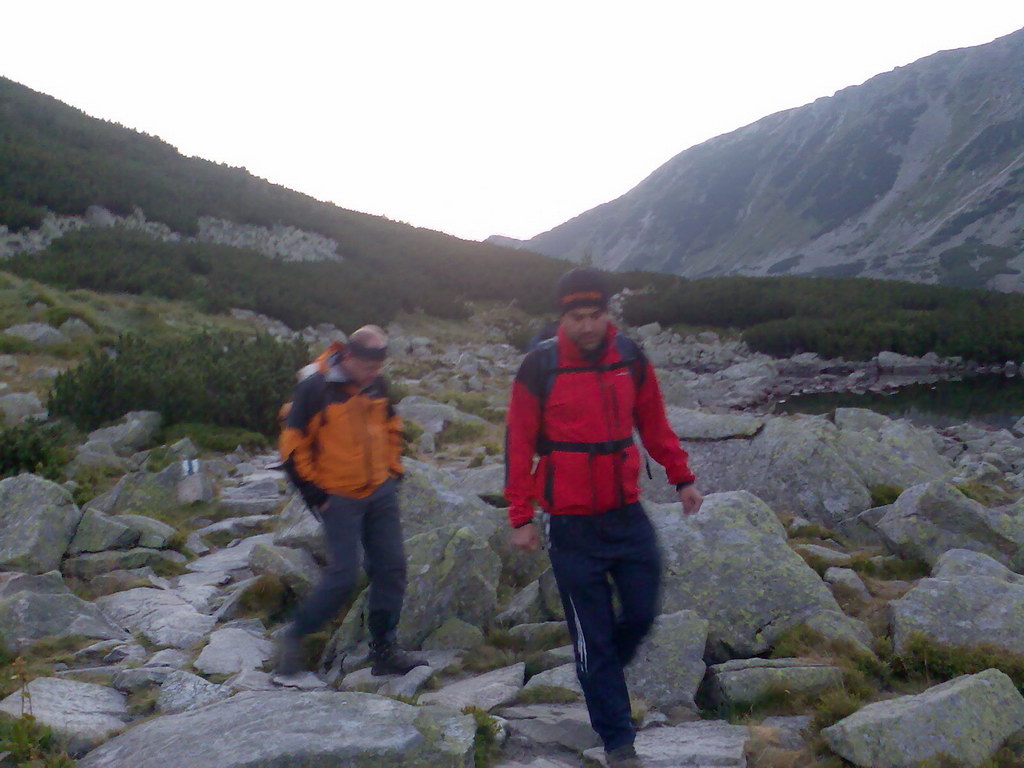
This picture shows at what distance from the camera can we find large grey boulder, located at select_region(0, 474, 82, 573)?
5.36m

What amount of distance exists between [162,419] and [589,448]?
786cm

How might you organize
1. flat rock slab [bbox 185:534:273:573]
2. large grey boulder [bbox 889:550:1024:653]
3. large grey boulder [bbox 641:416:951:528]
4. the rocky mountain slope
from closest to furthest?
large grey boulder [bbox 889:550:1024:653], flat rock slab [bbox 185:534:273:573], large grey boulder [bbox 641:416:951:528], the rocky mountain slope

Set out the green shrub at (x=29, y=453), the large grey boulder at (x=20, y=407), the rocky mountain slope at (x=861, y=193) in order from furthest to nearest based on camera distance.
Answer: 1. the rocky mountain slope at (x=861, y=193)
2. the large grey boulder at (x=20, y=407)
3. the green shrub at (x=29, y=453)

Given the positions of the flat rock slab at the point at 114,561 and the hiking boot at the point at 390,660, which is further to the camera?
the flat rock slab at the point at 114,561

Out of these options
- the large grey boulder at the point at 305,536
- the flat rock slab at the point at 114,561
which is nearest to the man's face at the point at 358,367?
the large grey boulder at the point at 305,536

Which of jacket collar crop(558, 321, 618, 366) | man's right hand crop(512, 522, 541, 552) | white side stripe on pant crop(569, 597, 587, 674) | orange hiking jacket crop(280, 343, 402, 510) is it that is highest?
jacket collar crop(558, 321, 618, 366)

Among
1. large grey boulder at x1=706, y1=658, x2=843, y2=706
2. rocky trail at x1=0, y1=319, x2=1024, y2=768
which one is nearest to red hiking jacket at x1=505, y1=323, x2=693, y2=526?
rocky trail at x1=0, y1=319, x2=1024, y2=768

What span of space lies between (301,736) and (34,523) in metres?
3.87

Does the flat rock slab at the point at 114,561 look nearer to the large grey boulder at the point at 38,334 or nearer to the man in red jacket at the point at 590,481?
the man in red jacket at the point at 590,481

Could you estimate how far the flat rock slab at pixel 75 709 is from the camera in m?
3.20

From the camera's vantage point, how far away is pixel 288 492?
7.89 meters

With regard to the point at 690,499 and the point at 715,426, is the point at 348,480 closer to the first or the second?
the point at 690,499

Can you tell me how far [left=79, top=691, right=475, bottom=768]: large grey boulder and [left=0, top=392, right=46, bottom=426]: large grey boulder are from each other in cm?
728

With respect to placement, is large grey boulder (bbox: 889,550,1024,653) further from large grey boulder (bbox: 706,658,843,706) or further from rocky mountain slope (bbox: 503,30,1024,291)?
rocky mountain slope (bbox: 503,30,1024,291)
